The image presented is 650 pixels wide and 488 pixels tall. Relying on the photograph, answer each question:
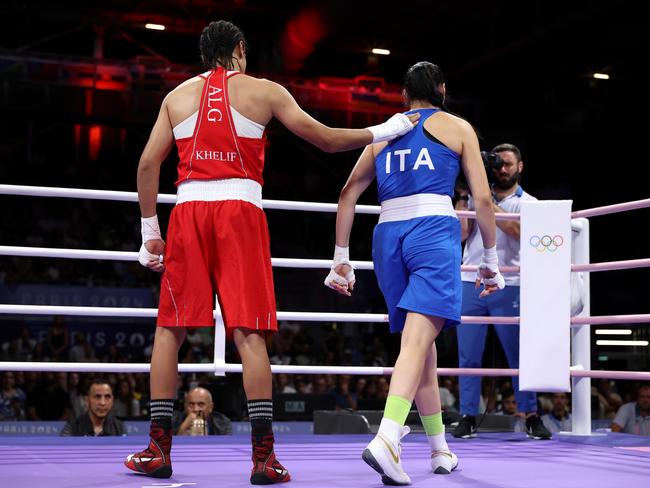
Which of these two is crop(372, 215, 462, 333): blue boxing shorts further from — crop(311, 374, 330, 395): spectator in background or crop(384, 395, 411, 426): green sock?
crop(311, 374, 330, 395): spectator in background

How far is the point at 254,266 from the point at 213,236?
0.46 ft

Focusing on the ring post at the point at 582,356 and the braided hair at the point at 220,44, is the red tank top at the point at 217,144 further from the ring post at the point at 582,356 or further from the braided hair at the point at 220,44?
the ring post at the point at 582,356

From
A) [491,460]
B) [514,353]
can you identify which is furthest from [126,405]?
[491,460]

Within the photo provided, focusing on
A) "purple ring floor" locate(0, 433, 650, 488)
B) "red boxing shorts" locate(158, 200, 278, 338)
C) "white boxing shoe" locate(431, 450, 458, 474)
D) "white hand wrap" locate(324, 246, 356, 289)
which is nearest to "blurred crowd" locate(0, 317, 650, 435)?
"purple ring floor" locate(0, 433, 650, 488)

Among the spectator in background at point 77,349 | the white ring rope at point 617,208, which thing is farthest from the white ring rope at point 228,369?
the spectator in background at point 77,349

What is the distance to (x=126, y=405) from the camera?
8.09 metres

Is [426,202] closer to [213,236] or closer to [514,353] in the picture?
[213,236]

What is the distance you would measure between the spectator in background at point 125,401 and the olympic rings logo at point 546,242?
18.3 ft

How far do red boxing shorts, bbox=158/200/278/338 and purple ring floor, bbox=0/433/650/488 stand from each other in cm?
43

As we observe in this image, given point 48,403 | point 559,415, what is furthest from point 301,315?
point 48,403

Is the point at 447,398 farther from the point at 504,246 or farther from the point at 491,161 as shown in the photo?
the point at 491,161

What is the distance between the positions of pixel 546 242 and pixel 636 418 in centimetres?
338

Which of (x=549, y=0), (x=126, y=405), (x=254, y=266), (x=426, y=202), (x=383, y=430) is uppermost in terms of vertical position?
(x=549, y=0)

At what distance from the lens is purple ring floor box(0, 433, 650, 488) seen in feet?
7.22
